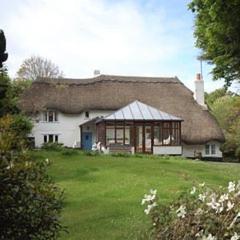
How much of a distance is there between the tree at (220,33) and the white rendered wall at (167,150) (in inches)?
1003

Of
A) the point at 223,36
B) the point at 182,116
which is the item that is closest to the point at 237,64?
the point at 223,36

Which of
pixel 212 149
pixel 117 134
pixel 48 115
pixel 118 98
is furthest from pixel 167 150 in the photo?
pixel 48 115

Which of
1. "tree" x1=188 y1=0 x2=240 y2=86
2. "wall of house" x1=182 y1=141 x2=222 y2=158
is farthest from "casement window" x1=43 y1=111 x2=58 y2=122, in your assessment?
"tree" x1=188 y1=0 x2=240 y2=86

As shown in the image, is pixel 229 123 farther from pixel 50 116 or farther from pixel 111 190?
pixel 111 190

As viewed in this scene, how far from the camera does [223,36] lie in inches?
677

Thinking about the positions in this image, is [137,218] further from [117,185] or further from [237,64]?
[237,64]

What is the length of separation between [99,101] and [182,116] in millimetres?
8127

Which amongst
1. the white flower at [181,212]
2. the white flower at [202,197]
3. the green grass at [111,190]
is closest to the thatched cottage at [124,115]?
the green grass at [111,190]

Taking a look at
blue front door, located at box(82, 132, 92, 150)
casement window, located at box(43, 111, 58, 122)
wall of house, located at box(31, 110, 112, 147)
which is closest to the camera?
wall of house, located at box(31, 110, 112, 147)

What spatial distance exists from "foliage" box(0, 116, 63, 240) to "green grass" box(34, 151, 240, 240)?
1.53 m

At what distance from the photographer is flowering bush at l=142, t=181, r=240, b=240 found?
4812 millimetres

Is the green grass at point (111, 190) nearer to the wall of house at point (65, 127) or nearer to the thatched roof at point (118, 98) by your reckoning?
the thatched roof at point (118, 98)

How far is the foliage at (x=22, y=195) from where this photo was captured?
5160 millimetres

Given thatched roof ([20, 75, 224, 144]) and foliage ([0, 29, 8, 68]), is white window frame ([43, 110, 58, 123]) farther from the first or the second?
foliage ([0, 29, 8, 68])
